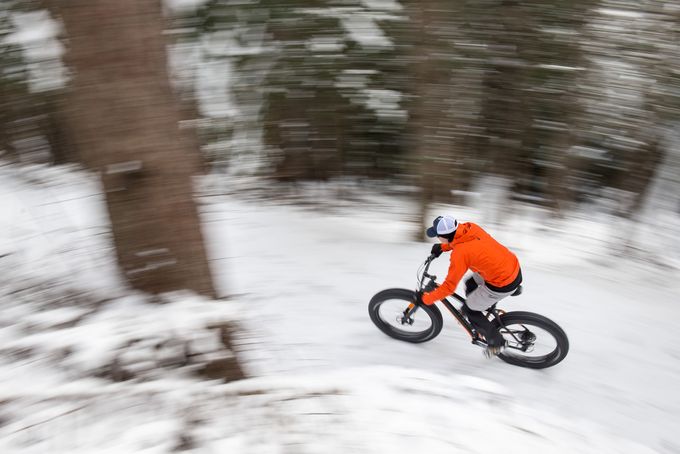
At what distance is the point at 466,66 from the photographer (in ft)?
22.5

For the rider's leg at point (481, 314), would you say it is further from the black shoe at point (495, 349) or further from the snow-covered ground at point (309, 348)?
the snow-covered ground at point (309, 348)

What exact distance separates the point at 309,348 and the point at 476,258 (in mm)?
1961

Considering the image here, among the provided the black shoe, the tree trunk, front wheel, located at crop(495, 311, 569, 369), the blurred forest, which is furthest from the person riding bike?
the blurred forest

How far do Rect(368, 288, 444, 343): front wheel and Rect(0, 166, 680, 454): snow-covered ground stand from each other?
0.14 meters

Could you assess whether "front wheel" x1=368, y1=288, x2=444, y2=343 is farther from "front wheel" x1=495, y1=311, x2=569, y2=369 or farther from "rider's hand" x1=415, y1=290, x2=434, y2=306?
"front wheel" x1=495, y1=311, x2=569, y2=369

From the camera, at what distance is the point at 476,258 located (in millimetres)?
4109

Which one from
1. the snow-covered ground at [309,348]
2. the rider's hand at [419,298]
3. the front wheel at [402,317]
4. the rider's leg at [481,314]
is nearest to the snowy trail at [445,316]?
the snow-covered ground at [309,348]

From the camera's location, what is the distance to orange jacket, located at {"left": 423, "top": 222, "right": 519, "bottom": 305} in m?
4.11

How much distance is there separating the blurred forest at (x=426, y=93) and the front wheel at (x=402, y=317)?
8.52 feet

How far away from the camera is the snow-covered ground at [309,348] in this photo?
2469 mm

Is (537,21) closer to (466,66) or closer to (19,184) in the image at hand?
(466,66)

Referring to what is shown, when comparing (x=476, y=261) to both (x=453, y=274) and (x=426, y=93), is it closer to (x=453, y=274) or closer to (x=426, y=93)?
(x=453, y=274)

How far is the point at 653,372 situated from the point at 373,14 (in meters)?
6.04

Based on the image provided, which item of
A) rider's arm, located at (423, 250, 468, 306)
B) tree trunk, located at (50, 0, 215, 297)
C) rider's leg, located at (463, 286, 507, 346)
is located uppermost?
tree trunk, located at (50, 0, 215, 297)
